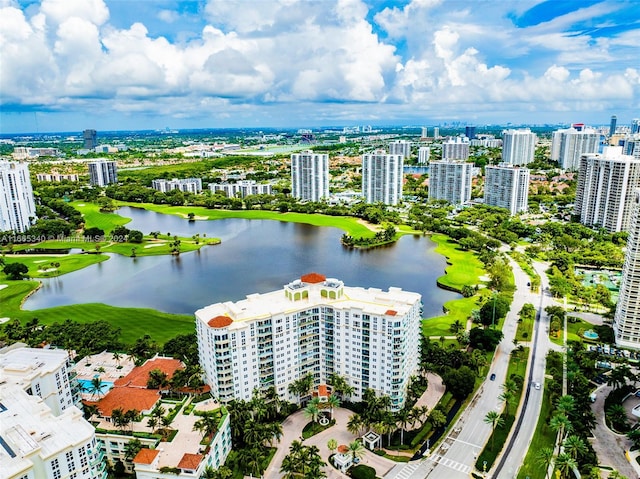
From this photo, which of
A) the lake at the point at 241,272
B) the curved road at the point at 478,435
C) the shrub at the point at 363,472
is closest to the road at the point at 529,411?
the curved road at the point at 478,435

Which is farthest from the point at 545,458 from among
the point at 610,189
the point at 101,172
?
the point at 101,172

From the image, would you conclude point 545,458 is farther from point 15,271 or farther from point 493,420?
point 15,271

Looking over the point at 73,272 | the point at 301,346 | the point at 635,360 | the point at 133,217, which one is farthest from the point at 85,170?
the point at 635,360

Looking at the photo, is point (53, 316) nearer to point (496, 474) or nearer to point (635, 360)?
point (496, 474)

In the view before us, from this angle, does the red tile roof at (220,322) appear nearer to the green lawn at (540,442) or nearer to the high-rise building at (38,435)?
the high-rise building at (38,435)

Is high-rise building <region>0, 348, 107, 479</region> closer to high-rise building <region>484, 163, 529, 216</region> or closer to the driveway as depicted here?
the driveway

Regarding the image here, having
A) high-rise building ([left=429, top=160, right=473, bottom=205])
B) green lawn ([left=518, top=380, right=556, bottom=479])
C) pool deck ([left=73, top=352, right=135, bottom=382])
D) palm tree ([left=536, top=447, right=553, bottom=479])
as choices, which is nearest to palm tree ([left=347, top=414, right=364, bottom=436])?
green lawn ([left=518, top=380, right=556, bottom=479])

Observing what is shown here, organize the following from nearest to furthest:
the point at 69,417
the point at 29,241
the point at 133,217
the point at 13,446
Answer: the point at 13,446 → the point at 69,417 → the point at 29,241 → the point at 133,217
